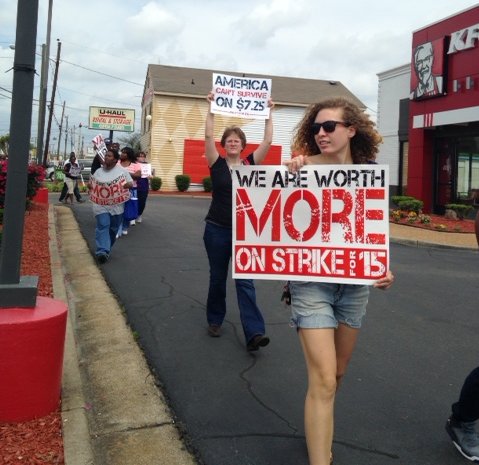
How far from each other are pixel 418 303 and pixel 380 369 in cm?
255

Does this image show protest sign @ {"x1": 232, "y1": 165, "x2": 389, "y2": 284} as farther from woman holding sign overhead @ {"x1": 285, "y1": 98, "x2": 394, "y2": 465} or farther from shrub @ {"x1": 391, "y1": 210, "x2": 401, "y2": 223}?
shrub @ {"x1": 391, "y1": 210, "x2": 401, "y2": 223}

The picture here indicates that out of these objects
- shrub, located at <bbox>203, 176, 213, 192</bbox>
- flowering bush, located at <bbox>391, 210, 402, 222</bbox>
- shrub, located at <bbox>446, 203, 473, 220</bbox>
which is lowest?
shrub, located at <bbox>203, 176, 213, 192</bbox>

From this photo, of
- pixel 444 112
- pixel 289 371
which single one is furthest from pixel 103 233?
pixel 444 112

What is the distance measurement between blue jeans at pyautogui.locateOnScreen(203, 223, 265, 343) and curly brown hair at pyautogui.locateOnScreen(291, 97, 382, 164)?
60.7 inches

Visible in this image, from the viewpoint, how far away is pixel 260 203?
3078 mm

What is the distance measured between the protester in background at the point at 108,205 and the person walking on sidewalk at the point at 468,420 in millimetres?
6074

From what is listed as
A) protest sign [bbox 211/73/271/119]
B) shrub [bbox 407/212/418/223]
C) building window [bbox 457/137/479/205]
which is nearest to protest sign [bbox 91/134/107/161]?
protest sign [bbox 211/73/271/119]

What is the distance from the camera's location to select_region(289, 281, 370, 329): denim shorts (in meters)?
2.69

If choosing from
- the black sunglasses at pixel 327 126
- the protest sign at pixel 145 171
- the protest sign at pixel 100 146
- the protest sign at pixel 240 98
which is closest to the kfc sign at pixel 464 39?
the protest sign at pixel 145 171

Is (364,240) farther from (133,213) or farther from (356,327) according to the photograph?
(133,213)

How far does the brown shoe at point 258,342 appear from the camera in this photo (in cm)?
449

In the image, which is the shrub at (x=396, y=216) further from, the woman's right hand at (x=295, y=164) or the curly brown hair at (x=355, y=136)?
the woman's right hand at (x=295, y=164)

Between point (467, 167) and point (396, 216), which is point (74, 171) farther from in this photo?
point (467, 167)

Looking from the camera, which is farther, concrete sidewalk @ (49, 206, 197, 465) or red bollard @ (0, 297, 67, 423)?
red bollard @ (0, 297, 67, 423)
